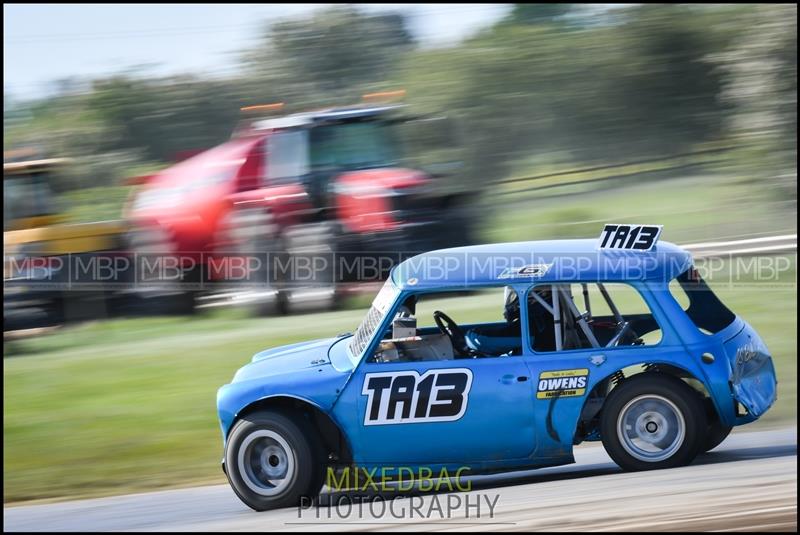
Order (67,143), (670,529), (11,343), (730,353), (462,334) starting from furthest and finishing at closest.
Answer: (67,143), (11,343), (462,334), (730,353), (670,529)

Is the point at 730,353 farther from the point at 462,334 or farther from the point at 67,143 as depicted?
the point at 67,143

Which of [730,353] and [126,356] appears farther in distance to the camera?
[126,356]

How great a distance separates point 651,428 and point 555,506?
0.94 meters

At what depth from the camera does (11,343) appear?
37.1 ft

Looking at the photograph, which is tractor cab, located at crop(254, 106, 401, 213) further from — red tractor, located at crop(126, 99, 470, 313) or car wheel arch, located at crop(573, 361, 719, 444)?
car wheel arch, located at crop(573, 361, 719, 444)

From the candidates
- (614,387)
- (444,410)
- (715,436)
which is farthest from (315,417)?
(715,436)

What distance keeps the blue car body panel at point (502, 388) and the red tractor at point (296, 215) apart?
5.78 m

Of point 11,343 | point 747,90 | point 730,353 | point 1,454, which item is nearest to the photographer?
point 730,353

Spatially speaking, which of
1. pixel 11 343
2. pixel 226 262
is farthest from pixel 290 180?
pixel 11 343

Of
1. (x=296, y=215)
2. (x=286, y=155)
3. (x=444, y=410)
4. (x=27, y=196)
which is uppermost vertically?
(x=286, y=155)

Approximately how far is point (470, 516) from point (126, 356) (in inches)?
252

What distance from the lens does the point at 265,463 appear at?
574 centimetres

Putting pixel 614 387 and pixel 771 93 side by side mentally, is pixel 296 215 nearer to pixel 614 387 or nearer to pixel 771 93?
pixel 614 387

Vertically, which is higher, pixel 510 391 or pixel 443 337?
pixel 443 337
